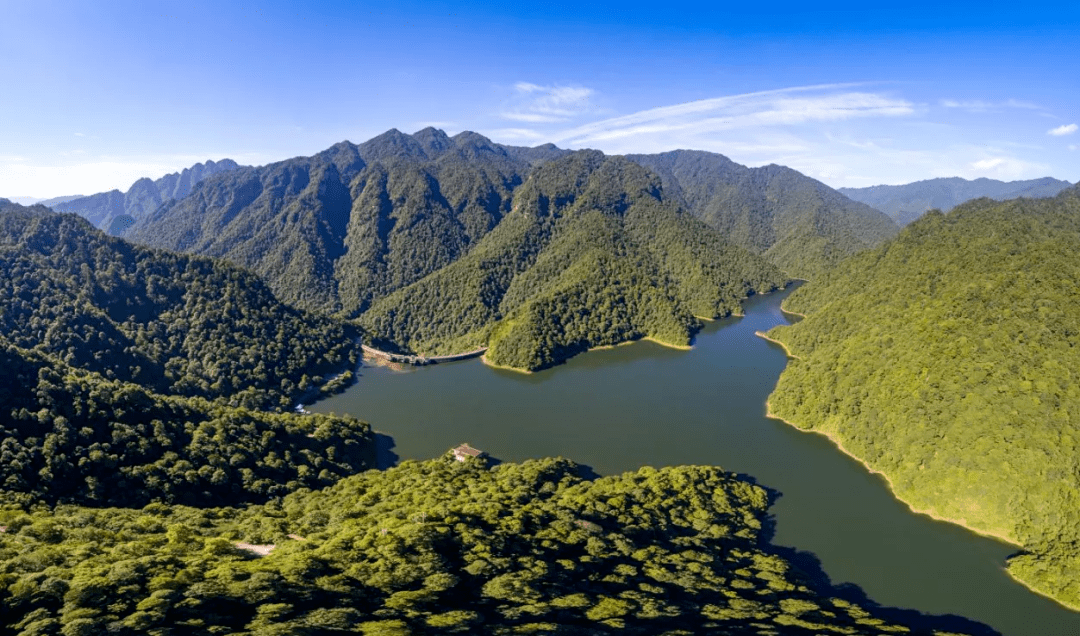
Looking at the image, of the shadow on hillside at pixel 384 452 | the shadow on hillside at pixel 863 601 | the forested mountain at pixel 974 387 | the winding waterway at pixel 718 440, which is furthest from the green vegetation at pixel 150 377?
the forested mountain at pixel 974 387

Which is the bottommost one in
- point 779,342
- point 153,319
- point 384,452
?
point 384,452

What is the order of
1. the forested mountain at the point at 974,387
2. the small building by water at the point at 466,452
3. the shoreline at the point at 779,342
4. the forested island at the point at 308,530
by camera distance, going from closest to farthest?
the forested island at the point at 308,530, the forested mountain at the point at 974,387, the small building by water at the point at 466,452, the shoreline at the point at 779,342

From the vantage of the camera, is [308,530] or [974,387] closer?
[308,530]

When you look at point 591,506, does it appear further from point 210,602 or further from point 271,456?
point 271,456

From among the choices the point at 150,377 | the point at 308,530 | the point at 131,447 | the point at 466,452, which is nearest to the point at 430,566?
the point at 308,530

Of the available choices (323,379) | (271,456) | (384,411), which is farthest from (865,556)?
(323,379)

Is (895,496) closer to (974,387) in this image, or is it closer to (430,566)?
(974,387)

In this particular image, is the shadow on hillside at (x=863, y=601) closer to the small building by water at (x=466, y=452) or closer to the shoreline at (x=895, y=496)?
the shoreline at (x=895, y=496)
